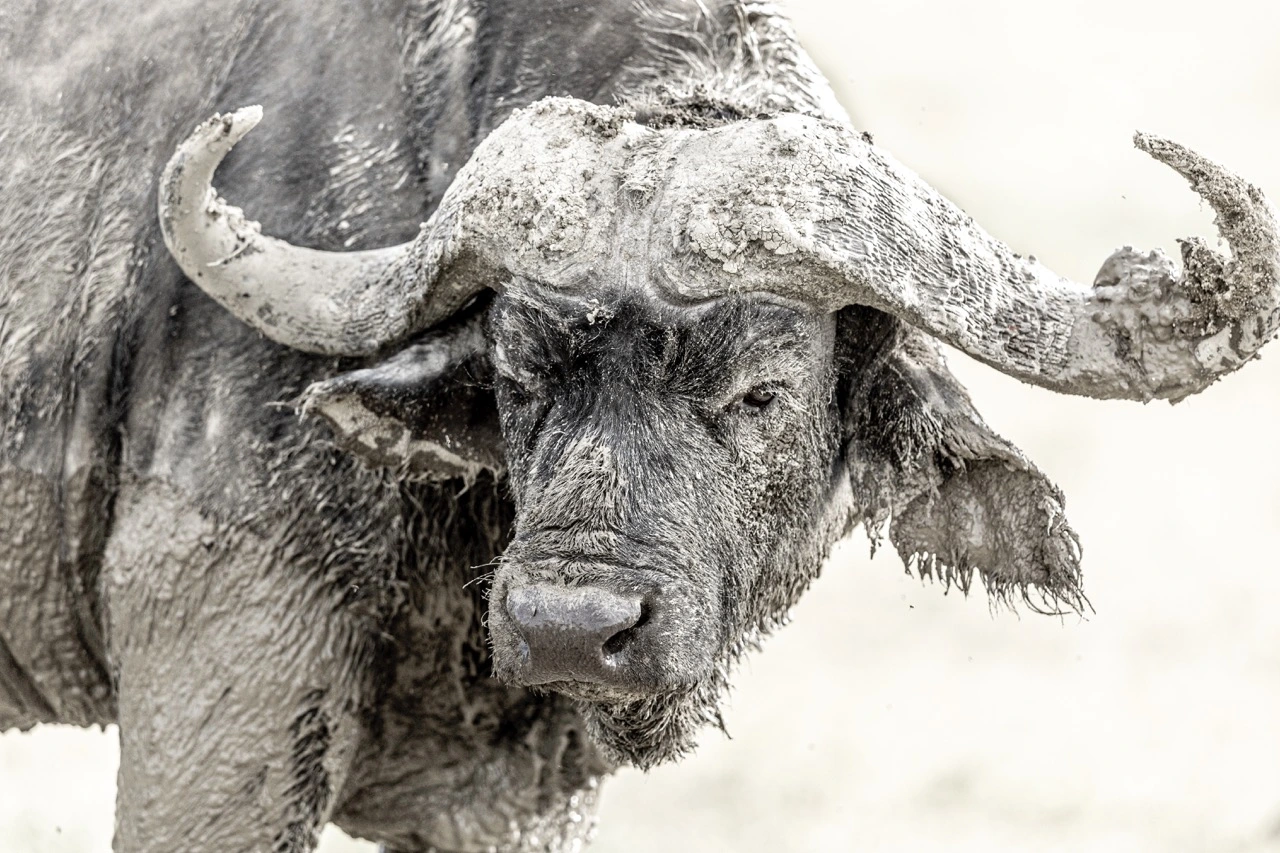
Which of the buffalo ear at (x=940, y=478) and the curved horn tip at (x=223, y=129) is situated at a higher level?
the curved horn tip at (x=223, y=129)

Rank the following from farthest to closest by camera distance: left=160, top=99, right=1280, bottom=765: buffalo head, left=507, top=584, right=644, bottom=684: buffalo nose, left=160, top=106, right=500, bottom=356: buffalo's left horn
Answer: left=160, top=106, right=500, bottom=356: buffalo's left horn
left=160, top=99, right=1280, bottom=765: buffalo head
left=507, top=584, right=644, bottom=684: buffalo nose

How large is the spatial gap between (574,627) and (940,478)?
3.47 ft

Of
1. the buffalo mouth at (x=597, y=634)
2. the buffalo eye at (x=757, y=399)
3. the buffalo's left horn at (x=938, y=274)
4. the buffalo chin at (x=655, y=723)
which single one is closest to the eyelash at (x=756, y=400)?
the buffalo eye at (x=757, y=399)

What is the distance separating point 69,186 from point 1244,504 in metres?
8.96

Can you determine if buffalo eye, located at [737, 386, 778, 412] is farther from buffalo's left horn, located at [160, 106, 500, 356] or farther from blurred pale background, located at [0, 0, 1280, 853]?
blurred pale background, located at [0, 0, 1280, 853]

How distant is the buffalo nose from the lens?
Answer: 3.68m

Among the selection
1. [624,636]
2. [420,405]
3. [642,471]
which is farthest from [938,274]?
[420,405]

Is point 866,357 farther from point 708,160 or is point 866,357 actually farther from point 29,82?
point 29,82

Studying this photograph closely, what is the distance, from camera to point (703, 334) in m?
3.87

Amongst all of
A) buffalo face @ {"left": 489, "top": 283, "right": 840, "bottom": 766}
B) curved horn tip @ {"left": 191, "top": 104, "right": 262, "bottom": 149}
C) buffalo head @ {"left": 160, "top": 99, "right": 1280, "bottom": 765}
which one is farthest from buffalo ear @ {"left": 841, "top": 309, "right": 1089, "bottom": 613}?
curved horn tip @ {"left": 191, "top": 104, "right": 262, "bottom": 149}

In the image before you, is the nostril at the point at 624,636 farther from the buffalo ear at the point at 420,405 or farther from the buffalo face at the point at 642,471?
the buffalo ear at the point at 420,405

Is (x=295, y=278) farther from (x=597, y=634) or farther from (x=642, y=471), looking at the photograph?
(x=597, y=634)

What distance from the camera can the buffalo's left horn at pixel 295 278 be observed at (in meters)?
4.22

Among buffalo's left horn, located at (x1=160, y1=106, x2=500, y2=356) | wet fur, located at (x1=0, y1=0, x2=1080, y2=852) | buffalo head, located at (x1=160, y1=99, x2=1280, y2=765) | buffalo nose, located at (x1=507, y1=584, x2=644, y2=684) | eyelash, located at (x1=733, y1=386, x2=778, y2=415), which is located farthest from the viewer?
wet fur, located at (x1=0, y1=0, x2=1080, y2=852)
